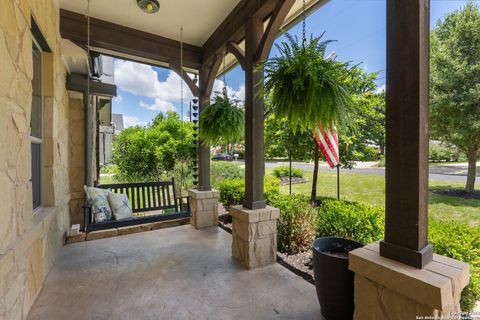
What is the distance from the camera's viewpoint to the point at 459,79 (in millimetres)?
5758

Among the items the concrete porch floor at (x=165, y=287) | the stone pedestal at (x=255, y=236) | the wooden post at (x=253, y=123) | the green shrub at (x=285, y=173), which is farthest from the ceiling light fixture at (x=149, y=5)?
the green shrub at (x=285, y=173)

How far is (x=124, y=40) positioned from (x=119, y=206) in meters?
2.32

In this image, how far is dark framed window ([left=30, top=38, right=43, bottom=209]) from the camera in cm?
232

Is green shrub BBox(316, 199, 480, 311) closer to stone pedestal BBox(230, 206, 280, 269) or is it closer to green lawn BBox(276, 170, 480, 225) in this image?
stone pedestal BBox(230, 206, 280, 269)

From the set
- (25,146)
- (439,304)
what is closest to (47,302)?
(25,146)

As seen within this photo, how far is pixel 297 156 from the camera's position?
5352 millimetres

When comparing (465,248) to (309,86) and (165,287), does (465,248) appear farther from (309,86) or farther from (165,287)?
(165,287)

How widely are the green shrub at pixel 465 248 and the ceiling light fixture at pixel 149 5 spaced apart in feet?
12.1

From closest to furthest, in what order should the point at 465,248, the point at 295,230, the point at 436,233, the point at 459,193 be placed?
the point at 465,248 → the point at 436,233 → the point at 295,230 → the point at 459,193

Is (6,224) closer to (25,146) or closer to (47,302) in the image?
(25,146)

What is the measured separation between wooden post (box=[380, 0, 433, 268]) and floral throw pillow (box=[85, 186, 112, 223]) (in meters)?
3.24

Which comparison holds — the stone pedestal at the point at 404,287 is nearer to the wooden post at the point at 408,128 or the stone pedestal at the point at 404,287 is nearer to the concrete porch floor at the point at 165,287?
the wooden post at the point at 408,128

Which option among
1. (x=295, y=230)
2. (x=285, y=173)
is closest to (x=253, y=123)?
(x=295, y=230)

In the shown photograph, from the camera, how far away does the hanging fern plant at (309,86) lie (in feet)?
5.33
